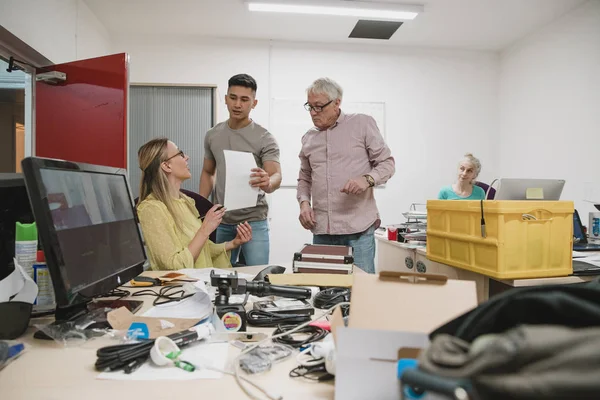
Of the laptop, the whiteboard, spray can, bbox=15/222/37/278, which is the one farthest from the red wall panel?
the laptop

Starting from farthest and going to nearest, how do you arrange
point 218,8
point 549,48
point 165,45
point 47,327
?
point 165,45, point 549,48, point 218,8, point 47,327

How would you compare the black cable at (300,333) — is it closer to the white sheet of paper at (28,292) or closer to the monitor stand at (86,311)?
the monitor stand at (86,311)

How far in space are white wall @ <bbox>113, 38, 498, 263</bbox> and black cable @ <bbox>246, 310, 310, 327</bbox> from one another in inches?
131

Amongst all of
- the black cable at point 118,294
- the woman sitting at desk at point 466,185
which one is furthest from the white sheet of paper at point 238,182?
the woman sitting at desk at point 466,185

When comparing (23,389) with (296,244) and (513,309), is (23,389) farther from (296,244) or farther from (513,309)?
(296,244)

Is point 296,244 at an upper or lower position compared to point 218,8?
lower

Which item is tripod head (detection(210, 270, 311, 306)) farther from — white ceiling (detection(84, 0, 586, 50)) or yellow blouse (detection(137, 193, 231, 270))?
white ceiling (detection(84, 0, 586, 50))

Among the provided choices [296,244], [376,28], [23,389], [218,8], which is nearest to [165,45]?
[218,8]

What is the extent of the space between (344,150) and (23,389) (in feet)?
6.27

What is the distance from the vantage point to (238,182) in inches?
84.4

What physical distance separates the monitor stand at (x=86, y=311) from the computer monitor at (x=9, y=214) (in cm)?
25

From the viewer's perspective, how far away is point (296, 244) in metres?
4.39

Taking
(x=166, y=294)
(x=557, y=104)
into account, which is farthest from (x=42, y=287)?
(x=557, y=104)

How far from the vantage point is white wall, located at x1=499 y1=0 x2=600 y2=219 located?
344cm
